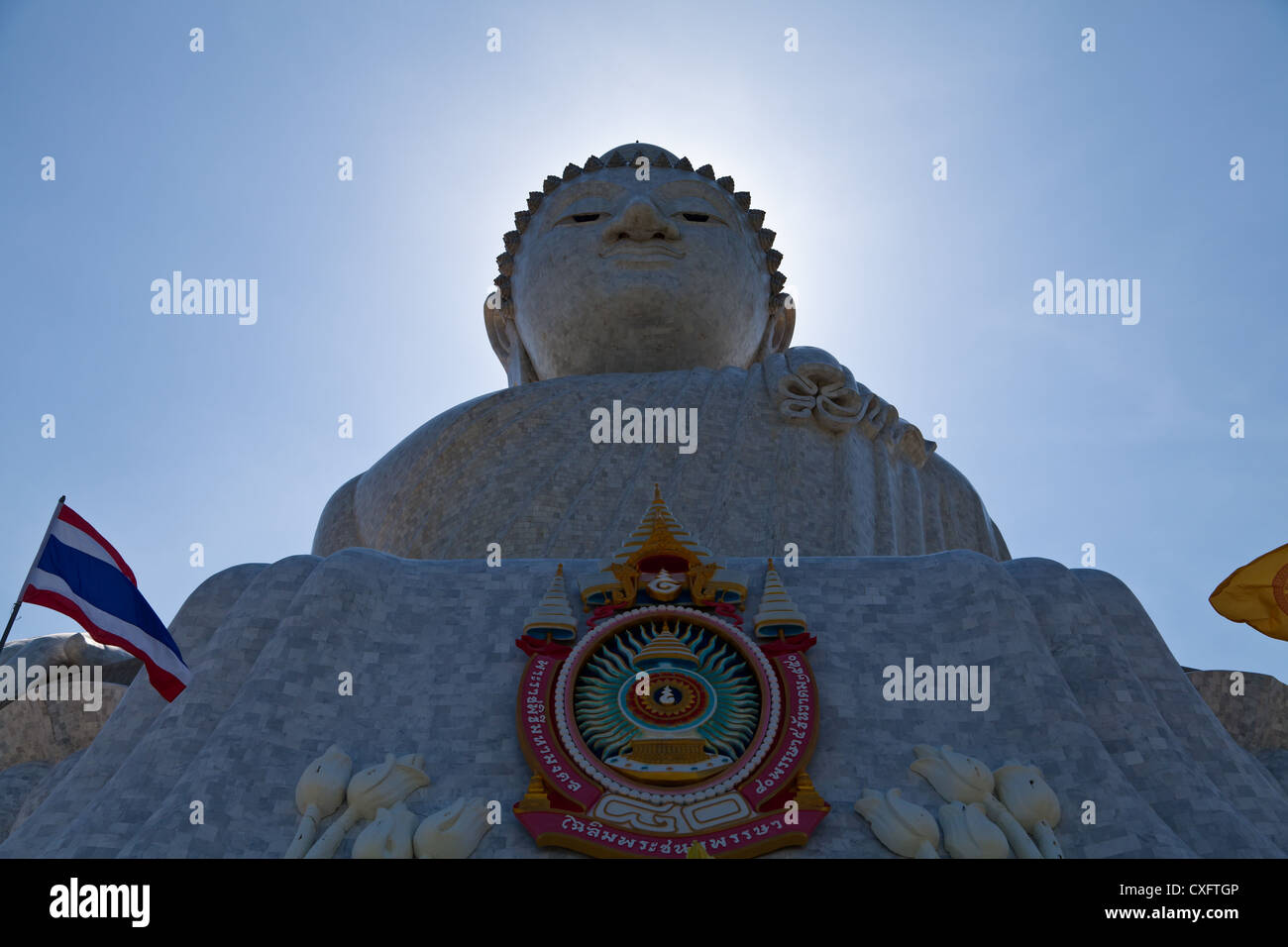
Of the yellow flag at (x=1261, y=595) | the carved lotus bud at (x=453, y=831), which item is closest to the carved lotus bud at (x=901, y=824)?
the carved lotus bud at (x=453, y=831)

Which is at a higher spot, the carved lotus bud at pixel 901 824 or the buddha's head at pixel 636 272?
the buddha's head at pixel 636 272

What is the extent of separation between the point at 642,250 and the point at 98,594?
7417 mm

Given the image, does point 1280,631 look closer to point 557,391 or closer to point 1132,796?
point 1132,796

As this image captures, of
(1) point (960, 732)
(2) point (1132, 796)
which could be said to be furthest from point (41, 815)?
(2) point (1132, 796)

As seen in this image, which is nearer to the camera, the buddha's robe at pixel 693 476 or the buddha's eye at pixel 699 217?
the buddha's robe at pixel 693 476

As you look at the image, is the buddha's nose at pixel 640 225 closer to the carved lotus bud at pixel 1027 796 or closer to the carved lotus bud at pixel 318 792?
the carved lotus bud at pixel 318 792

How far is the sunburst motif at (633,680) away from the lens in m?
6.76

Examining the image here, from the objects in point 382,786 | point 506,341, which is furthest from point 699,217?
point 382,786

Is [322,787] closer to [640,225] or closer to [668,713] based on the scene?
[668,713]

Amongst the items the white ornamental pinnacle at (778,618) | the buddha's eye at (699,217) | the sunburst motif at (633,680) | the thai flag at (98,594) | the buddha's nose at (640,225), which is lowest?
the sunburst motif at (633,680)

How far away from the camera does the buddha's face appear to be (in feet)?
41.4

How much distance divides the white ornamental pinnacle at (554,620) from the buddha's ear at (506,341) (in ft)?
21.2
